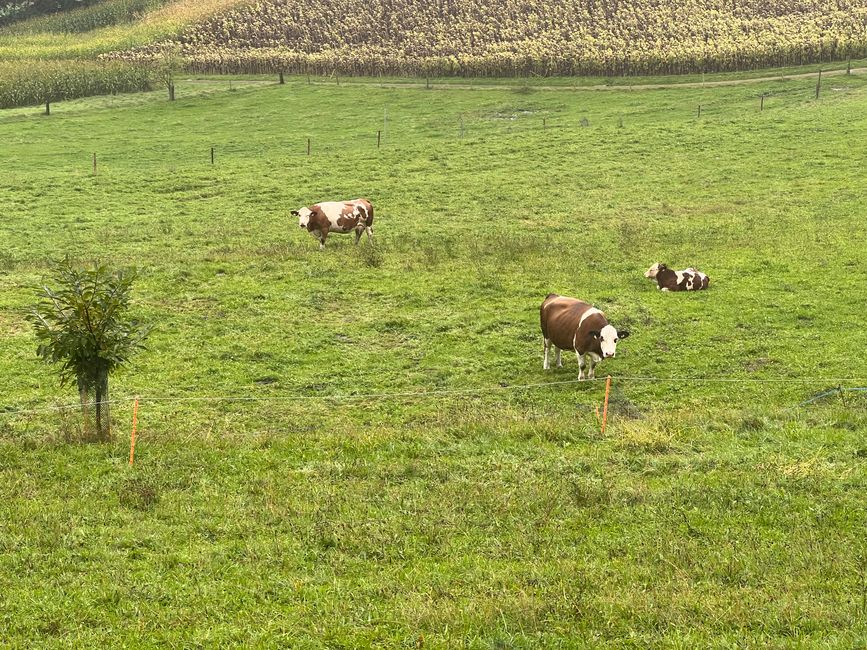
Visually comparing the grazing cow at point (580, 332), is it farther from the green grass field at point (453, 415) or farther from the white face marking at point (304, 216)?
the white face marking at point (304, 216)

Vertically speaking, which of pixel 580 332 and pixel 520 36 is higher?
pixel 520 36

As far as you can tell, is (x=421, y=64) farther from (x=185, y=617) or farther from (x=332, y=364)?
(x=185, y=617)

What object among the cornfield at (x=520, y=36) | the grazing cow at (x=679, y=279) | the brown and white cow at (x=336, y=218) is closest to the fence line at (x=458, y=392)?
the grazing cow at (x=679, y=279)

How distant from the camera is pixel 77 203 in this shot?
134ft

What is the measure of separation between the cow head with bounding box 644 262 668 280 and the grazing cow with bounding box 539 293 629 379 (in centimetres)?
695

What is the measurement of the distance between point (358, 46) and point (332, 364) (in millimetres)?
67124

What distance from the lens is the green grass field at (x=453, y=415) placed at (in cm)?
1073

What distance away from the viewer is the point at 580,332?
20.7m

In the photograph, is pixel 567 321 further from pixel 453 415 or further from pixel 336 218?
pixel 336 218

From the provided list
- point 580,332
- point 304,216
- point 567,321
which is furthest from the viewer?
point 304,216

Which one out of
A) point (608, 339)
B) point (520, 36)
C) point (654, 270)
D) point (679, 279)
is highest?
point (520, 36)

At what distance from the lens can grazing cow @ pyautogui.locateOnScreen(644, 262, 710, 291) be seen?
27.6 meters

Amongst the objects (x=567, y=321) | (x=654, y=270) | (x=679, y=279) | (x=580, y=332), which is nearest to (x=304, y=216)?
(x=654, y=270)

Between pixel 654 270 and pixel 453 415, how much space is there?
1170cm
